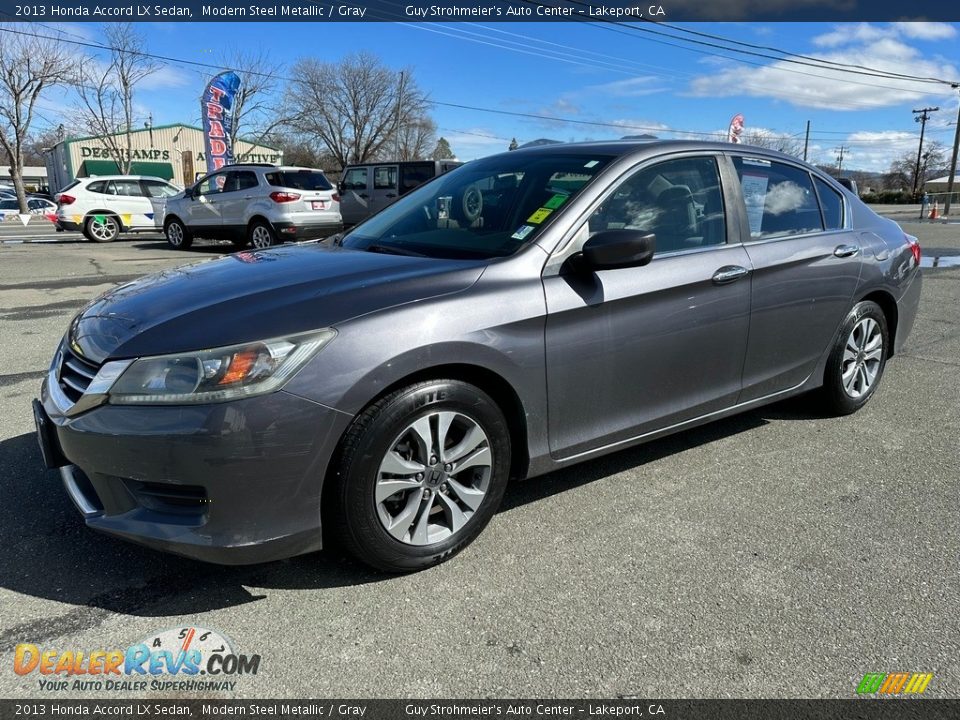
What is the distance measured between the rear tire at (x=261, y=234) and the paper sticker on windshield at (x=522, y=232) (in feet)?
35.8

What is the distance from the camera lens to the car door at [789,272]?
359cm

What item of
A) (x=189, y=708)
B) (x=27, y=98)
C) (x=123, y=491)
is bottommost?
(x=189, y=708)

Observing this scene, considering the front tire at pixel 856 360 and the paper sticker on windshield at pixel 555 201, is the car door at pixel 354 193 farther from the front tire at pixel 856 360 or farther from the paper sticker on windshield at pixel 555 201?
the paper sticker on windshield at pixel 555 201

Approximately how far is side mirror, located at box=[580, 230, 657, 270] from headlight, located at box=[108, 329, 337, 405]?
113 cm

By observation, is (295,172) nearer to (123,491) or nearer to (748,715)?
(123,491)

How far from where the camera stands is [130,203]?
17234 mm

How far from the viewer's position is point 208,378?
2.24 meters

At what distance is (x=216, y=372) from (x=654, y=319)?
1.86m

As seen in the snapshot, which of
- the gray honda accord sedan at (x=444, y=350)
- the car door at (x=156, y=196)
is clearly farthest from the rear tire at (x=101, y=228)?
the gray honda accord sedan at (x=444, y=350)

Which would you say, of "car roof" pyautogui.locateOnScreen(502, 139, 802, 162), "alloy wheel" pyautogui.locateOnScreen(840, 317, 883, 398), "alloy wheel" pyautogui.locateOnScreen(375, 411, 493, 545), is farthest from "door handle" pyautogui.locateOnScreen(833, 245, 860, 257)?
"alloy wheel" pyautogui.locateOnScreen(375, 411, 493, 545)

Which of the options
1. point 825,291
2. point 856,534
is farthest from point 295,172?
point 856,534

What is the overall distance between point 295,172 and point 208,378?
11.9m

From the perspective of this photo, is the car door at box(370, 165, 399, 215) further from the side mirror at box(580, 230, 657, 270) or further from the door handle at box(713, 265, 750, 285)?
the side mirror at box(580, 230, 657, 270)

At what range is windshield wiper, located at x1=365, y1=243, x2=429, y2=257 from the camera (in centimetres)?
316
